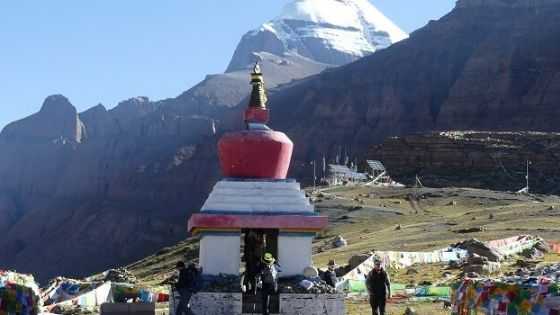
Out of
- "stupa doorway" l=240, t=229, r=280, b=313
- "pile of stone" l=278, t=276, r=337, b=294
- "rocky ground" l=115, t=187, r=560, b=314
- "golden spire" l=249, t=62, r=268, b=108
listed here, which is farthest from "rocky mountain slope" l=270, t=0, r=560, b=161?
"pile of stone" l=278, t=276, r=337, b=294

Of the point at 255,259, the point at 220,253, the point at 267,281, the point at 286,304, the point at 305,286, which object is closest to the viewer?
the point at 267,281

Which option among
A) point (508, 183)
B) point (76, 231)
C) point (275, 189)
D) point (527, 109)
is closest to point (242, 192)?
point (275, 189)

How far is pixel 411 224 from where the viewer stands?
68.4m

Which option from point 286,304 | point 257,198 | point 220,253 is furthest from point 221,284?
point 257,198

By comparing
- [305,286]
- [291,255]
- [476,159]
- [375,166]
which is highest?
[476,159]

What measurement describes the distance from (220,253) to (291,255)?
157 centimetres

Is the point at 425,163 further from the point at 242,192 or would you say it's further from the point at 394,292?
the point at 242,192

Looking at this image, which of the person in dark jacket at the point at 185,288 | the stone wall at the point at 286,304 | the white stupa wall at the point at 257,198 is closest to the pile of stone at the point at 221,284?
the stone wall at the point at 286,304

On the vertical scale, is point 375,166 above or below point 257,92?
above

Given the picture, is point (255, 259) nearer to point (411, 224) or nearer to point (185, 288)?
point (185, 288)

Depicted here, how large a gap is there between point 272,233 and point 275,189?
1.07 m

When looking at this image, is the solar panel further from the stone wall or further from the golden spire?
the stone wall

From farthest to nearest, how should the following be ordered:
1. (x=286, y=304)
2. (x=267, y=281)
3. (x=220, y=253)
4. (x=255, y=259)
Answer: (x=255, y=259) < (x=220, y=253) < (x=286, y=304) < (x=267, y=281)

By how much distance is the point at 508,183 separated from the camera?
12081 cm
